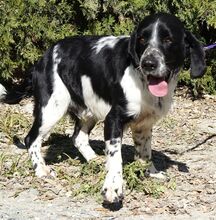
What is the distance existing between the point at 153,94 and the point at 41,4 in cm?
394

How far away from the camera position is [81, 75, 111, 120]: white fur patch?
220 inches

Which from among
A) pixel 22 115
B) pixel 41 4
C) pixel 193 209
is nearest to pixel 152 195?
pixel 193 209

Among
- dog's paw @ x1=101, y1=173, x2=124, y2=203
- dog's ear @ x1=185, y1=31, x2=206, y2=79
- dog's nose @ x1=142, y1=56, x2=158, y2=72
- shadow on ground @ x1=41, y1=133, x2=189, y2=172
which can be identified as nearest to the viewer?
dog's nose @ x1=142, y1=56, x2=158, y2=72

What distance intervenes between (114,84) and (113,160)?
69cm

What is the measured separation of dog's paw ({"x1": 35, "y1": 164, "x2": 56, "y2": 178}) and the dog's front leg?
92cm

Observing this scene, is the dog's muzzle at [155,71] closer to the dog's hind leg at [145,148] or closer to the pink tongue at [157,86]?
the pink tongue at [157,86]

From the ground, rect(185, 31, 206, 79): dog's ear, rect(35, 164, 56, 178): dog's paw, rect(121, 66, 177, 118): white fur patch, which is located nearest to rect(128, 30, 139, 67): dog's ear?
rect(121, 66, 177, 118): white fur patch

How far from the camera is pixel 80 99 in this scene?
5.82 m

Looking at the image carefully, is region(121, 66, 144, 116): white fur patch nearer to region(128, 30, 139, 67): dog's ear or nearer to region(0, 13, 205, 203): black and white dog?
region(0, 13, 205, 203): black and white dog

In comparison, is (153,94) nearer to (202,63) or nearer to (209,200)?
(202,63)

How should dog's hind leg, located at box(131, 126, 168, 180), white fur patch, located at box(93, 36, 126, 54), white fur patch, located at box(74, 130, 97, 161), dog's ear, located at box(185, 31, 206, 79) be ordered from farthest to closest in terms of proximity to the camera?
white fur patch, located at box(74, 130, 97, 161), dog's hind leg, located at box(131, 126, 168, 180), white fur patch, located at box(93, 36, 126, 54), dog's ear, located at box(185, 31, 206, 79)

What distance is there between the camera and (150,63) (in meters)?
4.62

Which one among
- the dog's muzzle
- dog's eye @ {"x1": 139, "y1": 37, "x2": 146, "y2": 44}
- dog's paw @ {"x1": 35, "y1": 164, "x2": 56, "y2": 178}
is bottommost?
dog's paw @ {"x1": 35, "y1": 164, "x2": 56, "y2": 178}

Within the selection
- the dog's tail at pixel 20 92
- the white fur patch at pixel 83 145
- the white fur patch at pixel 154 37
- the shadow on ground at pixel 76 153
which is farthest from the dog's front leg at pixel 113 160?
the dog's tail at pixel 20 92
